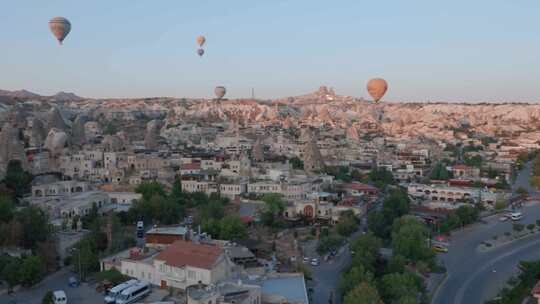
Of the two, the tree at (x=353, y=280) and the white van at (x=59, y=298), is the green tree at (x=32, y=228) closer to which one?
the white van at (x=59, y=298)

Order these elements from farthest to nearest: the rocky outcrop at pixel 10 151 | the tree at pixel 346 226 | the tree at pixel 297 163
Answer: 1. the tree at pixel 297 163
2. the rocky outcrop at pixel 10 151
3. the tree at pixel 346 226

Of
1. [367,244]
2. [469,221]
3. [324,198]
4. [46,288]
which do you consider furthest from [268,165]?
[46,288]

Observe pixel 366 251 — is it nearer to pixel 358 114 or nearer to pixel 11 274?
pixel 11 274

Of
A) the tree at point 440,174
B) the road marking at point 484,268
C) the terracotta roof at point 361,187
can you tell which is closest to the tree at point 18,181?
the terracotta roof at point 361,187

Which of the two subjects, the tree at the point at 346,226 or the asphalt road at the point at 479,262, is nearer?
the asphalt road at the point at 479,262

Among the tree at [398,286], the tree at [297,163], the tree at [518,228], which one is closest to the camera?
the tree at [398,286]

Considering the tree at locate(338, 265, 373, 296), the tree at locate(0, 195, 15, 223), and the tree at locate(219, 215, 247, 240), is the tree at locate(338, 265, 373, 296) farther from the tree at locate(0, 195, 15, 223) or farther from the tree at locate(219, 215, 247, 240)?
the tree at locate(0, 195, 15, 223)

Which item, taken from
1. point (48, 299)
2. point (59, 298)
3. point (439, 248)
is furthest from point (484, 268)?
point (48, 299)
